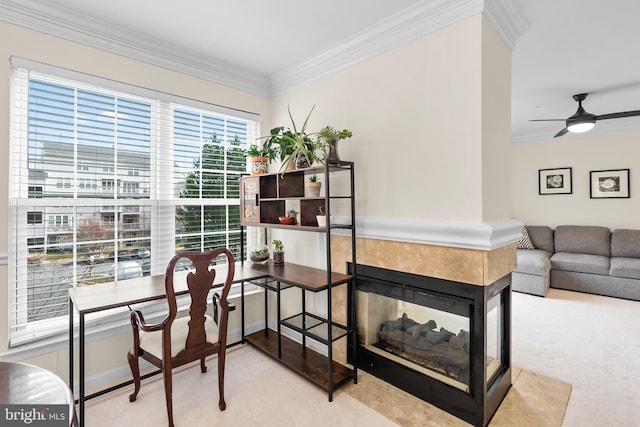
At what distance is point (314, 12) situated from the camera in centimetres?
211

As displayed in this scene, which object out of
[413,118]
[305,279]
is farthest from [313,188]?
[413,118]

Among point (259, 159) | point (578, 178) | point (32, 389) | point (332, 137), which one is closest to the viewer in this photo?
point (32, 389)

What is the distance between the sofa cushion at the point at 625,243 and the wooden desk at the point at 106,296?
5.43m

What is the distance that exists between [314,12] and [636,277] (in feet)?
16.8

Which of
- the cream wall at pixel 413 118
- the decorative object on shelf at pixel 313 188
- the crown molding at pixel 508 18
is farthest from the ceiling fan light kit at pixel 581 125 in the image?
the decorative object on shelf at pixel 313 188

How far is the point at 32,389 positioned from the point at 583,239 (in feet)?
21.3

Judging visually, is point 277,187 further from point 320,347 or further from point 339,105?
point 320,347

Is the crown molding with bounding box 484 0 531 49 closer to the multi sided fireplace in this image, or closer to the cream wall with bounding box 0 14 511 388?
the cream wall with bounding box 0 14 511 388

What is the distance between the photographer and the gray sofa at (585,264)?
13.9ft

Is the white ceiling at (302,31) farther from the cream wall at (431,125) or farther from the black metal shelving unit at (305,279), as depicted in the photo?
the black metal shelving unit at (305,279)

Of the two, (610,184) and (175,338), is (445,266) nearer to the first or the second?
(175,338)

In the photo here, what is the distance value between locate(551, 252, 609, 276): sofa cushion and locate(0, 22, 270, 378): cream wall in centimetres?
516

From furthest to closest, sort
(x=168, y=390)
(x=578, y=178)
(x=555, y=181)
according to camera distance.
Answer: (x=555, y=181) → (x=578, y=178) → (x=168, y=390)

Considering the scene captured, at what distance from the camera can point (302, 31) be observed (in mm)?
2354
